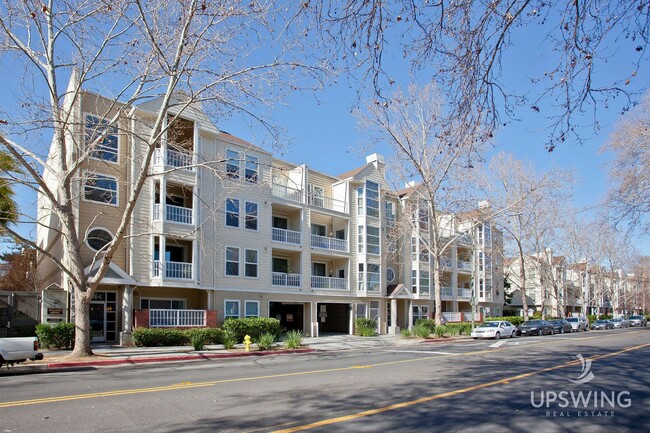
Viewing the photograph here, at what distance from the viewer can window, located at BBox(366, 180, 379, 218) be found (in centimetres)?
3662

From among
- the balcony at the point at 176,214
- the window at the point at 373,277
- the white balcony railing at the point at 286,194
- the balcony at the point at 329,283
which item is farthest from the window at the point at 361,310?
the balcony at the point at 176,214

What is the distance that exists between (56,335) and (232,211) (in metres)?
11.1

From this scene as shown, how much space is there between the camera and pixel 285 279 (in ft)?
100

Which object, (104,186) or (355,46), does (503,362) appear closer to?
(355,46)

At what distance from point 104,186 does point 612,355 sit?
2202 centimetres

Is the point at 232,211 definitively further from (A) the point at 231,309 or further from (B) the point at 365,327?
(B) the point at 365,327

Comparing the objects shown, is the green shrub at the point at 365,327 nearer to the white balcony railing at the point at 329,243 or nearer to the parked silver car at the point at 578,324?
the white balcony railing at the point at 329,243

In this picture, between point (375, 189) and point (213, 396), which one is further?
point (375, 189)

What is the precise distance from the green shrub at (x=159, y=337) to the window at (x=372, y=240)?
53.5ft

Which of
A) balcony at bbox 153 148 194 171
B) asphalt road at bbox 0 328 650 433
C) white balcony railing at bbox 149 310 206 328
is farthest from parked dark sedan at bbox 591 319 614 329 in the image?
balcony at bbox 153 148 194 171

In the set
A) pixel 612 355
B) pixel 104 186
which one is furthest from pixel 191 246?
pixel 612 355

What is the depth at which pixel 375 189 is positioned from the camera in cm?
3762

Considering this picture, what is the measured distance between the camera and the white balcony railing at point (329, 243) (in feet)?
108

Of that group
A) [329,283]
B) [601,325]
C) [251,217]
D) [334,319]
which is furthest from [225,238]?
[601,325]
